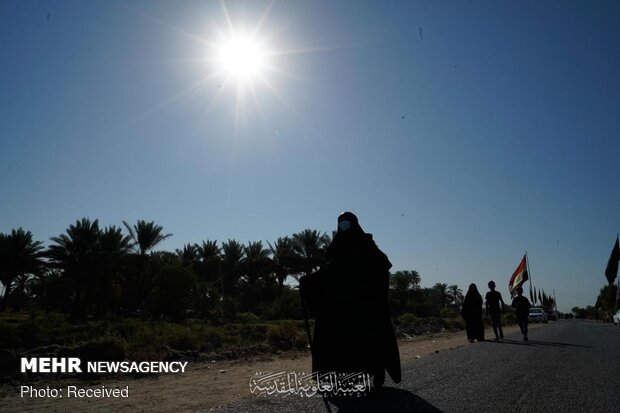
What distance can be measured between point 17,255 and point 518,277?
38496mm

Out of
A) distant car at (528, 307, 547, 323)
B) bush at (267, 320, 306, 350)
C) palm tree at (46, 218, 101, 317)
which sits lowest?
distant car at (528, 307, 547, 323)

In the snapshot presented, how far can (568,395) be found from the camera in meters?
3.93

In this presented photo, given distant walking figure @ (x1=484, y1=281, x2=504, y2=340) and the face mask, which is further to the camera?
distant walking figure @ (x1=484, y1=281, x2=504, y2=340)

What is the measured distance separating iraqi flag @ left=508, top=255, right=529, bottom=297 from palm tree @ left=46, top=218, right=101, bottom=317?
103 feet

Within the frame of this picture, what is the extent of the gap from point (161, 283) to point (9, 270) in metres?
14.3

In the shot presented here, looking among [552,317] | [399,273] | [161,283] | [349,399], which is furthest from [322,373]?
[552,317]

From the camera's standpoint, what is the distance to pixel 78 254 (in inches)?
1228

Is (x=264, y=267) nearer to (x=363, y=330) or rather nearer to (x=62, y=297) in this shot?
(x=62, y=297)

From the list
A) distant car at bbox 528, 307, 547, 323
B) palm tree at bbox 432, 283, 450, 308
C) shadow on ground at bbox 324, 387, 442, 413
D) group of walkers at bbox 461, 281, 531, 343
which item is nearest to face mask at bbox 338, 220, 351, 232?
shadow on ground at bbox 324, 387, 442, 413

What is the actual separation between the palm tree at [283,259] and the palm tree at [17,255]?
19.4 metres

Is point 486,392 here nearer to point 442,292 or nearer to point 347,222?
point 347,222

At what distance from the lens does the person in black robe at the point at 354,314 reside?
440 centimetres

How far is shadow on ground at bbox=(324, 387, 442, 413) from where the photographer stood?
137 inches

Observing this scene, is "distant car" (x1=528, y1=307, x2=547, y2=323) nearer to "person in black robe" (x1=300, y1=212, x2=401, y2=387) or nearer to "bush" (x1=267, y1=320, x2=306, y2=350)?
"bush" (x1=267, y1=320, x2=306, y2=350)
